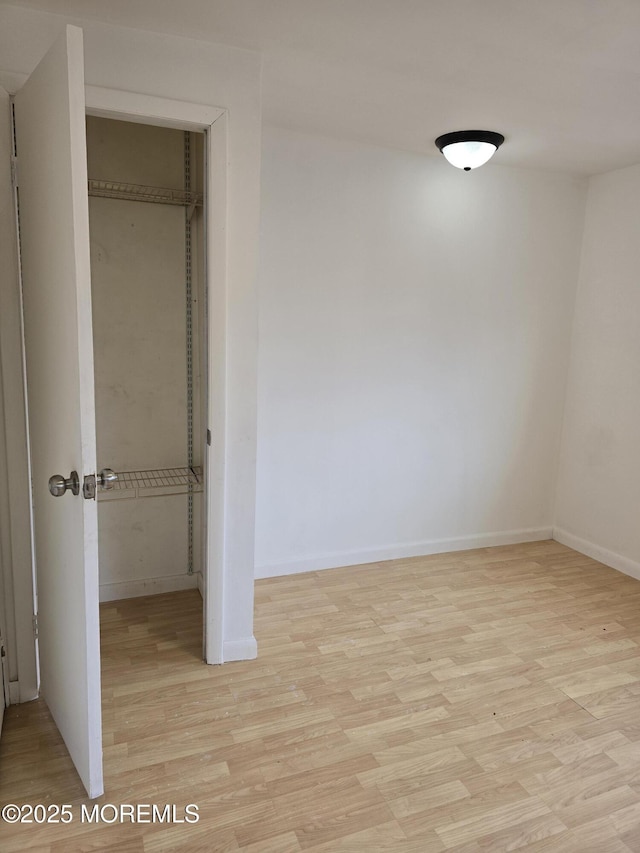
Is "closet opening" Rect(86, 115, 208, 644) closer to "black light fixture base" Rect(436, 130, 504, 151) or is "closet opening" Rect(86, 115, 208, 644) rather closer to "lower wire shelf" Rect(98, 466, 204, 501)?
"lower wire shelf" Rect(98, 466, 204, 501)

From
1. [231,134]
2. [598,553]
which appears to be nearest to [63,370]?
[231,134]

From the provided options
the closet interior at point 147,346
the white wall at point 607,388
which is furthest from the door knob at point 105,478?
the white wall at point 607,388

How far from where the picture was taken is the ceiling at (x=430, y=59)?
74.5 inches

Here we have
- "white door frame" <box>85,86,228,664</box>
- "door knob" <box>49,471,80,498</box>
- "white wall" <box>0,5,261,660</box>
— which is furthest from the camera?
"white door frame" <box>85,86,228,664</box>

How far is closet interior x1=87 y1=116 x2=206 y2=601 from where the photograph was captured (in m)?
2.85

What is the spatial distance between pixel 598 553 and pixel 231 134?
3285 millimetres

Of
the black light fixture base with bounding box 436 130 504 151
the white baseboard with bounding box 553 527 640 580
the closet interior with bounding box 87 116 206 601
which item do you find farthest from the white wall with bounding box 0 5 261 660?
the white baseboard with bounding box 553 527 640 580

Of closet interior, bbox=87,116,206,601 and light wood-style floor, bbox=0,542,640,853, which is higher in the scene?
closet interior, bbox=87,116,206,601

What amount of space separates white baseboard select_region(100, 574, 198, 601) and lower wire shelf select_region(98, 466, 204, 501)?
1.54 feet

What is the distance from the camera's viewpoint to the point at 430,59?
7.25ft

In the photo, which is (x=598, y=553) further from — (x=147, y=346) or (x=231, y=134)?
(x=231, y=134)

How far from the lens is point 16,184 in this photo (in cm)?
201

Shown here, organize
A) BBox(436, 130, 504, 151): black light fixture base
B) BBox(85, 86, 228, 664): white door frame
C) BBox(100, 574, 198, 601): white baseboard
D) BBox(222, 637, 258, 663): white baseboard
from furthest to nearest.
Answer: BBox(100, 574, 198, 601): white baseboard → BBox(436, 130, 504, 151): black light fixture base → BBox(222, 637, 258, 663): white baseboard → BBox(85, 86, 228, 664): white door frame

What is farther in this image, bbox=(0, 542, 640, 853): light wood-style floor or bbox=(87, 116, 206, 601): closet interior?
bbox=(87, 116, 206, 601): closet interior
